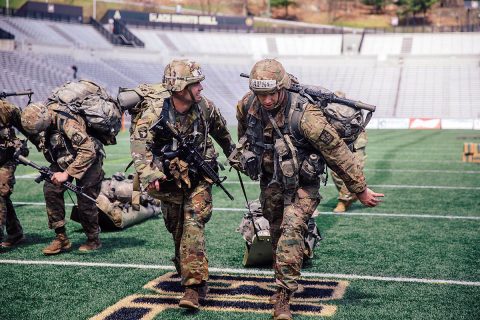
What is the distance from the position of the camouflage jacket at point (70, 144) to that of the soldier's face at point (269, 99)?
2.92 meters

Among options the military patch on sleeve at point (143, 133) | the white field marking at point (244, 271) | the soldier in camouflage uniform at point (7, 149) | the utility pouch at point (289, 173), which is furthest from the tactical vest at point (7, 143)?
the utility pouch at point (289, 173)

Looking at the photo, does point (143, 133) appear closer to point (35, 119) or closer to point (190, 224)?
point (190, 224)

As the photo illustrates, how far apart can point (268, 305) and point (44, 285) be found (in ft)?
7.66

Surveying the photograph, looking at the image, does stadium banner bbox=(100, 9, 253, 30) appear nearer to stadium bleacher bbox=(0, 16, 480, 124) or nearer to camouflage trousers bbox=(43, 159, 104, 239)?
stadium bleacher bbox=(0, 16, 480, 124)

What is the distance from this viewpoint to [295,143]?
5.88m

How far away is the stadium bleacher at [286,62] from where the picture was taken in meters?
50.9

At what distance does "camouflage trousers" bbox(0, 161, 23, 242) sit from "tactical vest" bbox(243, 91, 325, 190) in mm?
3933

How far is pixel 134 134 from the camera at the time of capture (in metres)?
6.33

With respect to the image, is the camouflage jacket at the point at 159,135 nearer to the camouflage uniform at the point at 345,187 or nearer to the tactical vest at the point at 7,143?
the tactical vest at the point at 7,143

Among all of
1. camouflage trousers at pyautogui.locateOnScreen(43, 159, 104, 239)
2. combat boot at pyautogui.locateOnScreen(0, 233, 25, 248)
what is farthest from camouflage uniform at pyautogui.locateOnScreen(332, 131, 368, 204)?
combat boot at pyautogui.locateOnScreen(0, 233, 25, 248)

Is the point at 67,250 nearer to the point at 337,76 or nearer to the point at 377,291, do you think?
the point at 377,291

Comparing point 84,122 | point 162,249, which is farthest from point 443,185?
point 84,122

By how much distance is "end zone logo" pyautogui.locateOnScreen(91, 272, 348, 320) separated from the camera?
5.90m

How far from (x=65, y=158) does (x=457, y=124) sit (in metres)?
41.1
